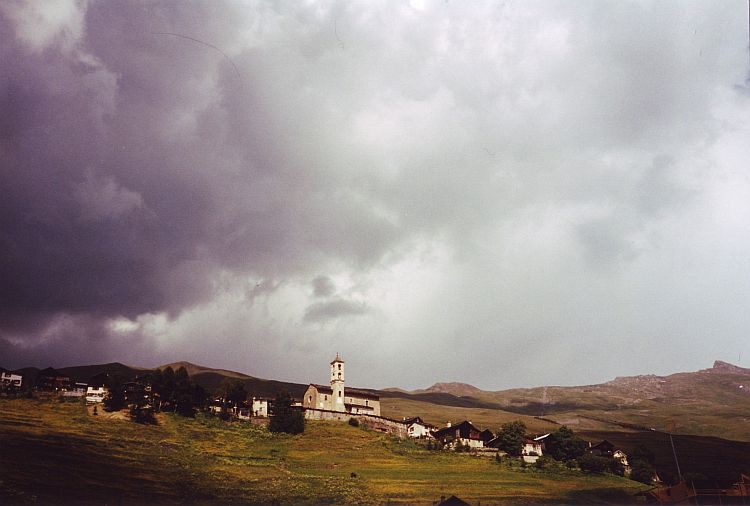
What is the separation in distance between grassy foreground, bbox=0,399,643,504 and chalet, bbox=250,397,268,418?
9079 millimetres

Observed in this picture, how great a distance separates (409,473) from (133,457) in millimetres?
34765

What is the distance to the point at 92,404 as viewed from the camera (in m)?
89.6

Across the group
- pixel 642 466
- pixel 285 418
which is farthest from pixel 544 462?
pixel 285 418

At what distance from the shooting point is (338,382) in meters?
118

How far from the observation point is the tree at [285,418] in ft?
300

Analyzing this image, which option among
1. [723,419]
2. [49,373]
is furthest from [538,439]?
[723,419]

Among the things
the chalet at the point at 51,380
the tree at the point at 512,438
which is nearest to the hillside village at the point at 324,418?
the tree at the point at 512,438

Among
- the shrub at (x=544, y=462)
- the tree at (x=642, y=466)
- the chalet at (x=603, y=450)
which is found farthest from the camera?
the chalet at (x=603, y=450)

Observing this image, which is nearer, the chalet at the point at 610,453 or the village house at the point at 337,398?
the chalet at the point at 610,453

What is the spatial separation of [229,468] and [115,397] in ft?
118

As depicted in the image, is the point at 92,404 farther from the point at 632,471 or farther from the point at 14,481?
the point at 632,471

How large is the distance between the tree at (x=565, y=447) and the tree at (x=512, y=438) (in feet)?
18.5

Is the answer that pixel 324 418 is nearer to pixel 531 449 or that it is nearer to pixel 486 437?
pixel 486 437

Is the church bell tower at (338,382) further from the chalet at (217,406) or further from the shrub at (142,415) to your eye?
the shrub at (142,415)
